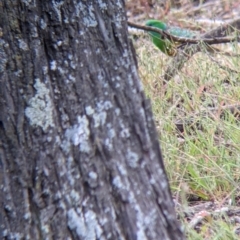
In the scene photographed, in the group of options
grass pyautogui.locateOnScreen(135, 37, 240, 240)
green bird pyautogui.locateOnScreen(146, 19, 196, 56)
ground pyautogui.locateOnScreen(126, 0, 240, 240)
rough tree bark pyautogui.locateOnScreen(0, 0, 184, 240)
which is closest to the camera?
rough tree bark pyautogui.locateOnScreen(0, 0, 184, 240)

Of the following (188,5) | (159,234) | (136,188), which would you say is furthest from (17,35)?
(188,5)

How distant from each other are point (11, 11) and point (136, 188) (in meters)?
0.56

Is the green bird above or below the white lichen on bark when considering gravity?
above

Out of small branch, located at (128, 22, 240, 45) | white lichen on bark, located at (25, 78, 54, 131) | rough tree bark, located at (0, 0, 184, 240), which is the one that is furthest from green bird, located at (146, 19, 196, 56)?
white lichen on bark, located at (25, 78, 54, 131)

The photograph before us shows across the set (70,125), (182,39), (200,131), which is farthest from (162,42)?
(70,125)

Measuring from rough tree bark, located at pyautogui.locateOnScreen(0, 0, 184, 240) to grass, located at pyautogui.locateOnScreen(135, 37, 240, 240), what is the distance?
0.52 metres

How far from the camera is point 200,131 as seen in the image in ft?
10.6

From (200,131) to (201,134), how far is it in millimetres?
81

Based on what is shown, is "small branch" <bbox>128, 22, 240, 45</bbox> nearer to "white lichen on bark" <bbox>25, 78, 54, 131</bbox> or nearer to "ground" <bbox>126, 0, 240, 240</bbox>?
"ground" <bbox>126, 0, 240, 240</bbox>

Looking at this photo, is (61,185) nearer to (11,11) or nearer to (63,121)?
(63,121)

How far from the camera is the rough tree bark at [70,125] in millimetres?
1642

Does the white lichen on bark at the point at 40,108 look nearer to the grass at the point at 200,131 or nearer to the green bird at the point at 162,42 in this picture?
the grass at the point at 200,131

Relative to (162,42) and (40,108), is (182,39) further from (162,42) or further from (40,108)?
(40,108)

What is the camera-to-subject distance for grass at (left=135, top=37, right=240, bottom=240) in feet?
8.98
